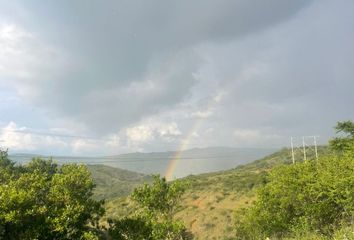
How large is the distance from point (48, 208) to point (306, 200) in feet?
65.2

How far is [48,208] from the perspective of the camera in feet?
57.5

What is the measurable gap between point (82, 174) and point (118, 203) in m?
71.0

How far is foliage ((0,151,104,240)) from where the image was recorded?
16.0 meters

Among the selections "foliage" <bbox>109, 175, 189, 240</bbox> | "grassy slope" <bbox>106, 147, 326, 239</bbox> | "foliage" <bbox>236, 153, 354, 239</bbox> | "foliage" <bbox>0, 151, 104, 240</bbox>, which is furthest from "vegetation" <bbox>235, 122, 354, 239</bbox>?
"grassy slope" <bbox>106, 147, 326, 239</bbox>

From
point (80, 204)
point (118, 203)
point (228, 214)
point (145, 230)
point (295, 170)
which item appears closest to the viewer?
point (80, 204)

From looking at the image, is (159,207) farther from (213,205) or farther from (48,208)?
(213,205)

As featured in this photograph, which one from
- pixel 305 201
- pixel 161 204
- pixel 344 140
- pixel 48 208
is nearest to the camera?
pixel 48 208

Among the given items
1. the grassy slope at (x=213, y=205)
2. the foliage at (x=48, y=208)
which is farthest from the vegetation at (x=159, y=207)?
the grassy slope at (x=213, y=205)

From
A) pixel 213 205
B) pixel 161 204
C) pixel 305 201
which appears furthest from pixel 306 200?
pixel 213 205

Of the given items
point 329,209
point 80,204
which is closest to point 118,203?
point 329,209

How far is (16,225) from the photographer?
1617cm

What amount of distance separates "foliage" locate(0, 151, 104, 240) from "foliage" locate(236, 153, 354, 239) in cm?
1341

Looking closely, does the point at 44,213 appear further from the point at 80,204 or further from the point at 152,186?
the point at 152,186

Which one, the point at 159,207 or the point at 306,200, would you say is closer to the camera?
the point at 159,207
